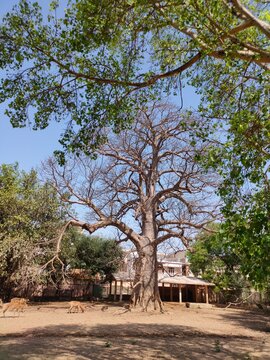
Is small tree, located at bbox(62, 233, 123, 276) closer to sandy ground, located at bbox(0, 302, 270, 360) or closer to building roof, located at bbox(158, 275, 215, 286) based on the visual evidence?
building roof, located at bbox(158, 275, 215, 286)

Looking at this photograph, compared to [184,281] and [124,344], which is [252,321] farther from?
[184,281]

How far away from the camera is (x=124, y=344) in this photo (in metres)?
9.63

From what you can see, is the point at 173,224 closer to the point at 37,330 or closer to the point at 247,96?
the point at 37,330

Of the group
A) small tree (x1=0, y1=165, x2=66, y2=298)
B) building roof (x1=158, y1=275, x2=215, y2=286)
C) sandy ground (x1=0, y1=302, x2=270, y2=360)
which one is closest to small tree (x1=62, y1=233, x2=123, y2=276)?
building roof (x1=158, y1=275, x2=215, y2=286)

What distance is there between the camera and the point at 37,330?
11688mm

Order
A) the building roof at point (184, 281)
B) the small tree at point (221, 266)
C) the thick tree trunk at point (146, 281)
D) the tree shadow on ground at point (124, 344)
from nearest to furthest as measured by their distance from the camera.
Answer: the tree shadow on ground at point (124, 344) < the thick tree trunk at point (146, 281) < the small tree at point (221, 266) < the building roof at point (184, 281)

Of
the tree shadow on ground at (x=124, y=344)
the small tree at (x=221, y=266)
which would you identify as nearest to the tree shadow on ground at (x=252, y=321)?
the small tree at (x=221, y=266)

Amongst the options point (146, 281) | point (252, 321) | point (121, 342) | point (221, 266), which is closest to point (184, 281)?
point (221, 266)

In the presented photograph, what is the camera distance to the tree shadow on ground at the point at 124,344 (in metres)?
8.02

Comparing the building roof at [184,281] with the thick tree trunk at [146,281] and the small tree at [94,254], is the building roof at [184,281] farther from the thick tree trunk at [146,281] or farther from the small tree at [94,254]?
the thick tree trunk at [146,281]

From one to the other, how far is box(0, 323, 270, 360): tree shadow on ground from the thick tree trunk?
660cm

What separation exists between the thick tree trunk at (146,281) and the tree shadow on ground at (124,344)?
6604 millimetres

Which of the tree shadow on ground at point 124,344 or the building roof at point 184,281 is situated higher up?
the building roof at point 184,281

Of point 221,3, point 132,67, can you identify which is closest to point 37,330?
point 132,67
